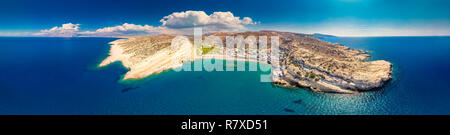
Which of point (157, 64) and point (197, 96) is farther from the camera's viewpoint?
point (157, 64)

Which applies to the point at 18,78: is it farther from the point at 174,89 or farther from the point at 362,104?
the point at 362,104

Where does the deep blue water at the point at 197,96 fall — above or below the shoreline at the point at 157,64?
below

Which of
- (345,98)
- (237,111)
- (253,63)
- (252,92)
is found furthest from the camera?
(253,63)

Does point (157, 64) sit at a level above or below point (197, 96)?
above

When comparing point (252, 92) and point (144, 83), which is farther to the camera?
point (144, 83)

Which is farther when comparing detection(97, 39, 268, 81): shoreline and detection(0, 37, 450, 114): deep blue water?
detection(97, 39, 268, 81): shoreline

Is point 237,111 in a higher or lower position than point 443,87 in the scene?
lower

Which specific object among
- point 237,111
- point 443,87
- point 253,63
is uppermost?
point 253,63

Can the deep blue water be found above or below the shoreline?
below

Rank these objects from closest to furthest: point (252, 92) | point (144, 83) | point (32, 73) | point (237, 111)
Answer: point (237, 111), point (252, 92), point (144, 83), point (32, 73)

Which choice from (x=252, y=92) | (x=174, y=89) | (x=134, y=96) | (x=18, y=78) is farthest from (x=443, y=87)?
(x=18, y=78)

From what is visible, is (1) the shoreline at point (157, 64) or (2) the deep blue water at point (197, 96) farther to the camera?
(1) the shoreline at point (157, 64)
